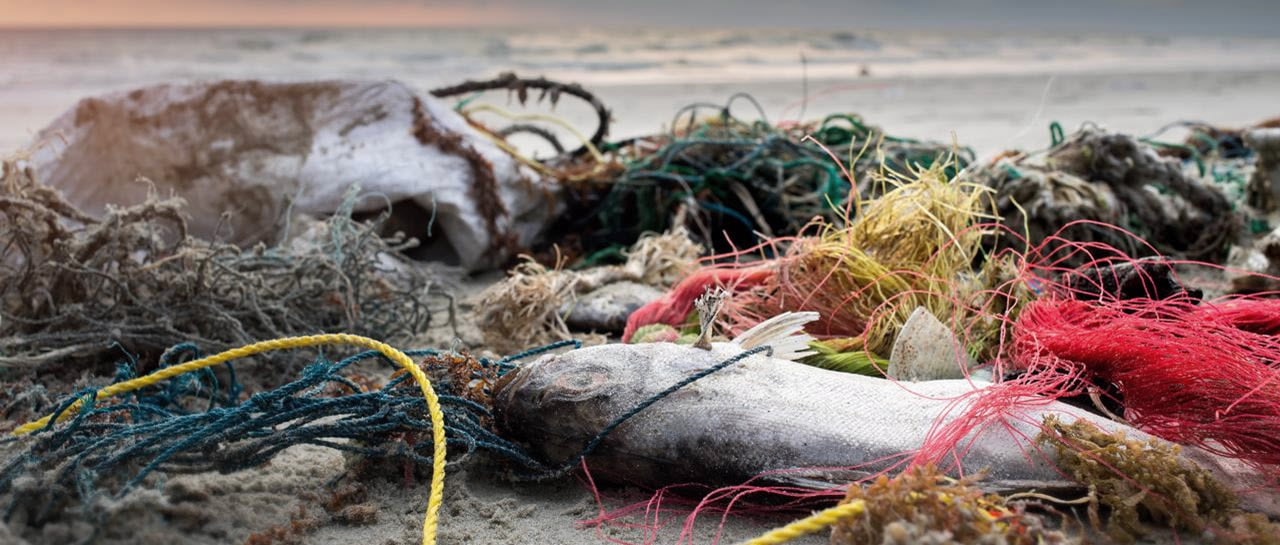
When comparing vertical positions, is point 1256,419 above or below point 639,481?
above

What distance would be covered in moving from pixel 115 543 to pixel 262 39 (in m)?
30.6

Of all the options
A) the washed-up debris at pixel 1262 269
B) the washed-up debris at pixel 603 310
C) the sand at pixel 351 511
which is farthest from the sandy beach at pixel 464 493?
the washed-up debris at pixel 1262 269

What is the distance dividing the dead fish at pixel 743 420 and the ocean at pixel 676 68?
3.47 meters

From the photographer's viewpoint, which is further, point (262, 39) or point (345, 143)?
point (262, 39)

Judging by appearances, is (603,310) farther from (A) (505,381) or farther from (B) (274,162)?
(B) (274,162)

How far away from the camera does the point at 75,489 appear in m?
2.23

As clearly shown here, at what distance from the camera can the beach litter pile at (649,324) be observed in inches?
95.0

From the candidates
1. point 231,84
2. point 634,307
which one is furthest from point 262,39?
point 634,307

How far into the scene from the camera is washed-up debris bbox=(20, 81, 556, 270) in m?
5.11

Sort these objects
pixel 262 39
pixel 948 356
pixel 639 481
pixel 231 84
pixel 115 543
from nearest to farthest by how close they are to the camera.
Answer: pixel 115 543, pixel 639 481, pixel 948 356, pixel 231 84, pixel 262 39

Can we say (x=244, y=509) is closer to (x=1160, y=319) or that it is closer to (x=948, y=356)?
(x=948, y=356)

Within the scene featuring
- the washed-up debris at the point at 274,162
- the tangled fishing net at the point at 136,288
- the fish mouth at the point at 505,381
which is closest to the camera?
the fish mouth at the point at 505,381

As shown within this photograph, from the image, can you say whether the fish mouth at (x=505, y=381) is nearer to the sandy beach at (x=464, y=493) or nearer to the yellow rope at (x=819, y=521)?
the sandy beach at (x=464, y=493)

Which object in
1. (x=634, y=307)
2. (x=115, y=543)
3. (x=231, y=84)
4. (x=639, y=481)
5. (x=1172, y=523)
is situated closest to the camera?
(x=115, y=543)
